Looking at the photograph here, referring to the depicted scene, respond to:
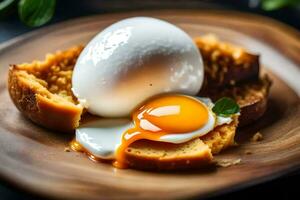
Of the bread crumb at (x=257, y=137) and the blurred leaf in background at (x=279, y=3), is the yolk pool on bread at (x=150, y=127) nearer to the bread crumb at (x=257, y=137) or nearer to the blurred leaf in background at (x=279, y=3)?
the bread crumb at (x=257, y=137)

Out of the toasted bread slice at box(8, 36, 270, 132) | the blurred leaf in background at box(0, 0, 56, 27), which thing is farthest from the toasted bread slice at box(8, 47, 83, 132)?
the blurred leaf in background at box(0, 0, 56, 27)

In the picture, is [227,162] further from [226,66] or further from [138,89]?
[226,66]

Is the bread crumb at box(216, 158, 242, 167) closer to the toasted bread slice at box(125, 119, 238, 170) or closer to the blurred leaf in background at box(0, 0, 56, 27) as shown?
the toasted bread slice at box(125, 119, 238, 170)

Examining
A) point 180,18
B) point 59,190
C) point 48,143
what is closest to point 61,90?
point 48,143

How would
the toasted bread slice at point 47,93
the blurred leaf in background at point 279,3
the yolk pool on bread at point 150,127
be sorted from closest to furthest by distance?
1. the yolk pool on bread at point 150,127
2. the toasted bread slice at point 47,93
3. the blurred leaf in background at point 279,3

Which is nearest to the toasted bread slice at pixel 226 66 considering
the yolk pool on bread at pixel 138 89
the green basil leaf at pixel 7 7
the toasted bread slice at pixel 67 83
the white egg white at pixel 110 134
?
the toasted bread slice at pixel 67 83

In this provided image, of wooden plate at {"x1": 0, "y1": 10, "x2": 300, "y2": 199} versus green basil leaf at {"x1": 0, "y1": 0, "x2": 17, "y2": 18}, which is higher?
green basil leaf at {"x1": 0, "y1": 0, "x2": 17, "y2": 18}

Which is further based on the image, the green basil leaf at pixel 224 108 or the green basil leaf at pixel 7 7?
the green basil leaf at pixel 7 7
